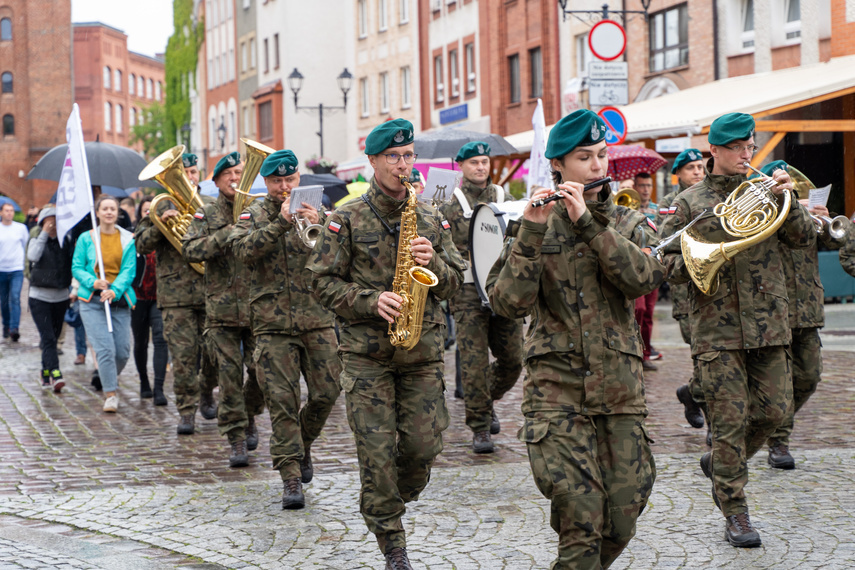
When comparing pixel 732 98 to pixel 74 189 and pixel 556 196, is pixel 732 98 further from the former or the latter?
pixel 556 196

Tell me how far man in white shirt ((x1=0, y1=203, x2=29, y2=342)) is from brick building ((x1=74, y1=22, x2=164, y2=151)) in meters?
86.8

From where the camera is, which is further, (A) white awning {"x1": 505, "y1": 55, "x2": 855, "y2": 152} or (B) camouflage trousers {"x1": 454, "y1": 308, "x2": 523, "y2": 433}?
(A) white awning {"x1": 505, "y1": 55, "x2": 855, "y2": 152}

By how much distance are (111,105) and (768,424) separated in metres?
110

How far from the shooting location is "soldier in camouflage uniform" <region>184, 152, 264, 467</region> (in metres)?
8.46

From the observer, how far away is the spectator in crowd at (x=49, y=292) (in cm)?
1324

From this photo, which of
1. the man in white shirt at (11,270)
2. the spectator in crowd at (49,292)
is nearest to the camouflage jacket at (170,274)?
the spectator in crowd at (49,292)

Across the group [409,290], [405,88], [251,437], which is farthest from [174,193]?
[405,88]

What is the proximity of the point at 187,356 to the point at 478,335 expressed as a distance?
2708 millimetres

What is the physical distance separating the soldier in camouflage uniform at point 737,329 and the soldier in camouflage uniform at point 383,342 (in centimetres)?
129

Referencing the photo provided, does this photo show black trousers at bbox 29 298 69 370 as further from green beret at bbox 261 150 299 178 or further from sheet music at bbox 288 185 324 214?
sheet music at bbox 288 185 324 214

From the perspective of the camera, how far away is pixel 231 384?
27.6 ft

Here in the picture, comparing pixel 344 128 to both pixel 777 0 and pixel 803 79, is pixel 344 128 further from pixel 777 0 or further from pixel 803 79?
pixel 803 79

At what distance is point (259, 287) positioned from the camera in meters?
7.61

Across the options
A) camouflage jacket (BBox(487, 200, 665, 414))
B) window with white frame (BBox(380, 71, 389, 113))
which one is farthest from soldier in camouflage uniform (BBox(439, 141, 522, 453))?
window with white frame (BBox(380, 71, 389, 113))
